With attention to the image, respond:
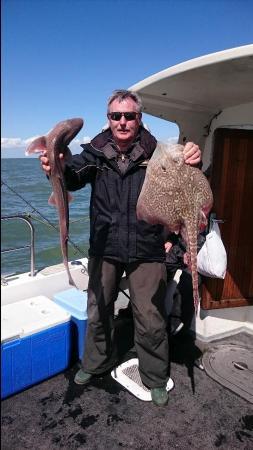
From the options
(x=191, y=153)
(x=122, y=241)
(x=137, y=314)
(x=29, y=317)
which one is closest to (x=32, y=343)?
(x=29, y=317)

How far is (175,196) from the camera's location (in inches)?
104

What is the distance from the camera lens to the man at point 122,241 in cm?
334

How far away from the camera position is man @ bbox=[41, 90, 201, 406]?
3336 mm

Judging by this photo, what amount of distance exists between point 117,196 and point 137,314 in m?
1.21

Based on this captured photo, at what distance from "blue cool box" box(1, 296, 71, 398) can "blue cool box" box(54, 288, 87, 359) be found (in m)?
0.13

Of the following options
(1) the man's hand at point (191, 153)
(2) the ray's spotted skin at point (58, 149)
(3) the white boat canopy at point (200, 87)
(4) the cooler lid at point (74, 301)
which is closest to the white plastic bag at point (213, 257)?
(4) the cooler lid at point (74, 301)

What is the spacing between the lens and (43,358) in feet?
12.8

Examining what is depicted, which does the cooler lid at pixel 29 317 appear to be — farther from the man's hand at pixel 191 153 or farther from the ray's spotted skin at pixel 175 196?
the man's hand at pixel 191 153

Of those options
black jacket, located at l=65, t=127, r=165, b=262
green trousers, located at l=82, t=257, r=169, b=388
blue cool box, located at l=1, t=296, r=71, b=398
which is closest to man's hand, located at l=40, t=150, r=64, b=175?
black jacket, located at l=65, t=127, r=165, b=262

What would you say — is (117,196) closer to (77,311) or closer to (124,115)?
(124,115)

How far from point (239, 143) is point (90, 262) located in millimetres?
2689

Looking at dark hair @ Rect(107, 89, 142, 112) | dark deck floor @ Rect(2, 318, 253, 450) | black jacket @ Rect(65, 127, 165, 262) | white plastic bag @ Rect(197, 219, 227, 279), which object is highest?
dark hair @ Rect(107, 89, 142, 112)

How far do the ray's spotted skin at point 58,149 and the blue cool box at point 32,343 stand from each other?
4.76 feet

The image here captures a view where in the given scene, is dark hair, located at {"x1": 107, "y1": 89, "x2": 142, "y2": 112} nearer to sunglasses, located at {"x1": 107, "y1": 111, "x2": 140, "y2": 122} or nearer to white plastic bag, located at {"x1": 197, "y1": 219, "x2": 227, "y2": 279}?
sunglasses, located at {"x1": 107, "y1": 111, "x2": 140, "y2": 122}
